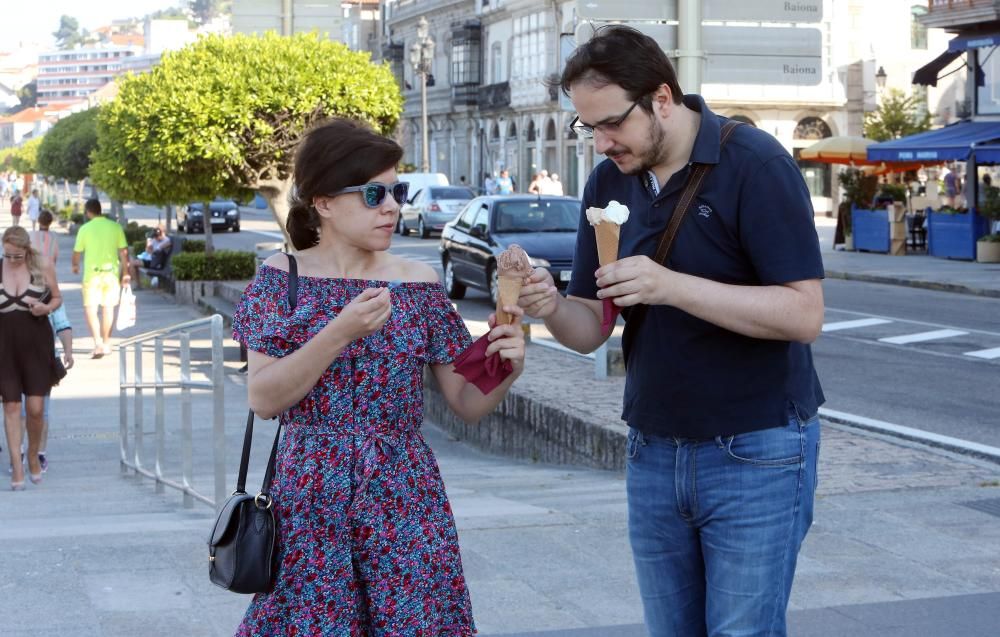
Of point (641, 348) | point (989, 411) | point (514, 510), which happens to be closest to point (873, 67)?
point (989, 411)

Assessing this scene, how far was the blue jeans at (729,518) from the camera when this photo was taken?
10.6 ft

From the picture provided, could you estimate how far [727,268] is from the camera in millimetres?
3184

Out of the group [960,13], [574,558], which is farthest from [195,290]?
[574,558]

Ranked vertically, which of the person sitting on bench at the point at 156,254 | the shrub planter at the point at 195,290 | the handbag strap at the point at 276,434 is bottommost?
the shrub planter at the point at 195,290

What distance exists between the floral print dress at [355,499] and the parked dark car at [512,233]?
615 inches

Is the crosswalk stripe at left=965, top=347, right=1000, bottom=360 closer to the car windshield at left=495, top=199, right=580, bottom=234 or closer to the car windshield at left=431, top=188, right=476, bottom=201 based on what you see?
the car windshield at left=495, top=199, right=580, bottom=234

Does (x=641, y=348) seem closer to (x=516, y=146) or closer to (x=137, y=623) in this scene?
(x=137, y=623)

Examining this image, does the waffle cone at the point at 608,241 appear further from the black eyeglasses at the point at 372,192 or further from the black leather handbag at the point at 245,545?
the black leather handbag at the point at 245,545

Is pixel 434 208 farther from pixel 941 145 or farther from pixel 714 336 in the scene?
pixel 714 336

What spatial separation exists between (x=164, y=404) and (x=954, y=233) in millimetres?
21056

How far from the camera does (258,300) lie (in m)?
3.36

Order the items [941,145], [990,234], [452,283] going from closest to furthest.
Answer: [452,283] → [990,234] → [941,145]

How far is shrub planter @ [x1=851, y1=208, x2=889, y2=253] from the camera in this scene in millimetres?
30266

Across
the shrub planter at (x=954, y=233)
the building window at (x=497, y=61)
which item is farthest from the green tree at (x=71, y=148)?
the shrub planter at (x=954, y=233)
